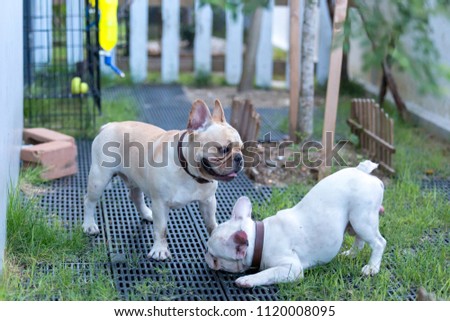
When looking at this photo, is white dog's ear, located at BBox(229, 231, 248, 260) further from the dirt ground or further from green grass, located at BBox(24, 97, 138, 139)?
green grass, located at BBox(24, 97, 138, 139)

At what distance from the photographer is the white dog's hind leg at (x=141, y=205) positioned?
5047 millimetres

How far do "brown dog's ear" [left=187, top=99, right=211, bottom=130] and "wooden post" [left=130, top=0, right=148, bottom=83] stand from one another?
575 centimetres

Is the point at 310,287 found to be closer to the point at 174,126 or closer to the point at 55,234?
the point at 55,234

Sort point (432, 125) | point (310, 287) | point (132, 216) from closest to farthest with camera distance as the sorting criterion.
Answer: point (310, 287) → point (132, 216) → point (432, 125)

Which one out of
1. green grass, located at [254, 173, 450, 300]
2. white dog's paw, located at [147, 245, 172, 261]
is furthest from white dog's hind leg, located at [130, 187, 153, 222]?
green grass, located at [254, 173, 450, 300]

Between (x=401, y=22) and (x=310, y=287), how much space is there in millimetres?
1858

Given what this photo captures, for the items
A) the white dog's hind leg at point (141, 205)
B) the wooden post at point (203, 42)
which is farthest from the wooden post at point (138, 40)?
the white dog's hind leg at point (141, 205)

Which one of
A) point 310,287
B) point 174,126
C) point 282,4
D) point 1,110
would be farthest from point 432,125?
point 1,110

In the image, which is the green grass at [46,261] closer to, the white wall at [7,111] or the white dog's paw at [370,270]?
the white wall at [7,111]

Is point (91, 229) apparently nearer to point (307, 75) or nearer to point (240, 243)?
point (240, 243)

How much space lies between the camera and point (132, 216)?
522 centimetres

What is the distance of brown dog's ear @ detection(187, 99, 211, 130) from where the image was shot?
13.4 ft

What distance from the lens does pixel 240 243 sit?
13.1 ft

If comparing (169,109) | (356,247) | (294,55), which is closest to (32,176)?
(294,55)
